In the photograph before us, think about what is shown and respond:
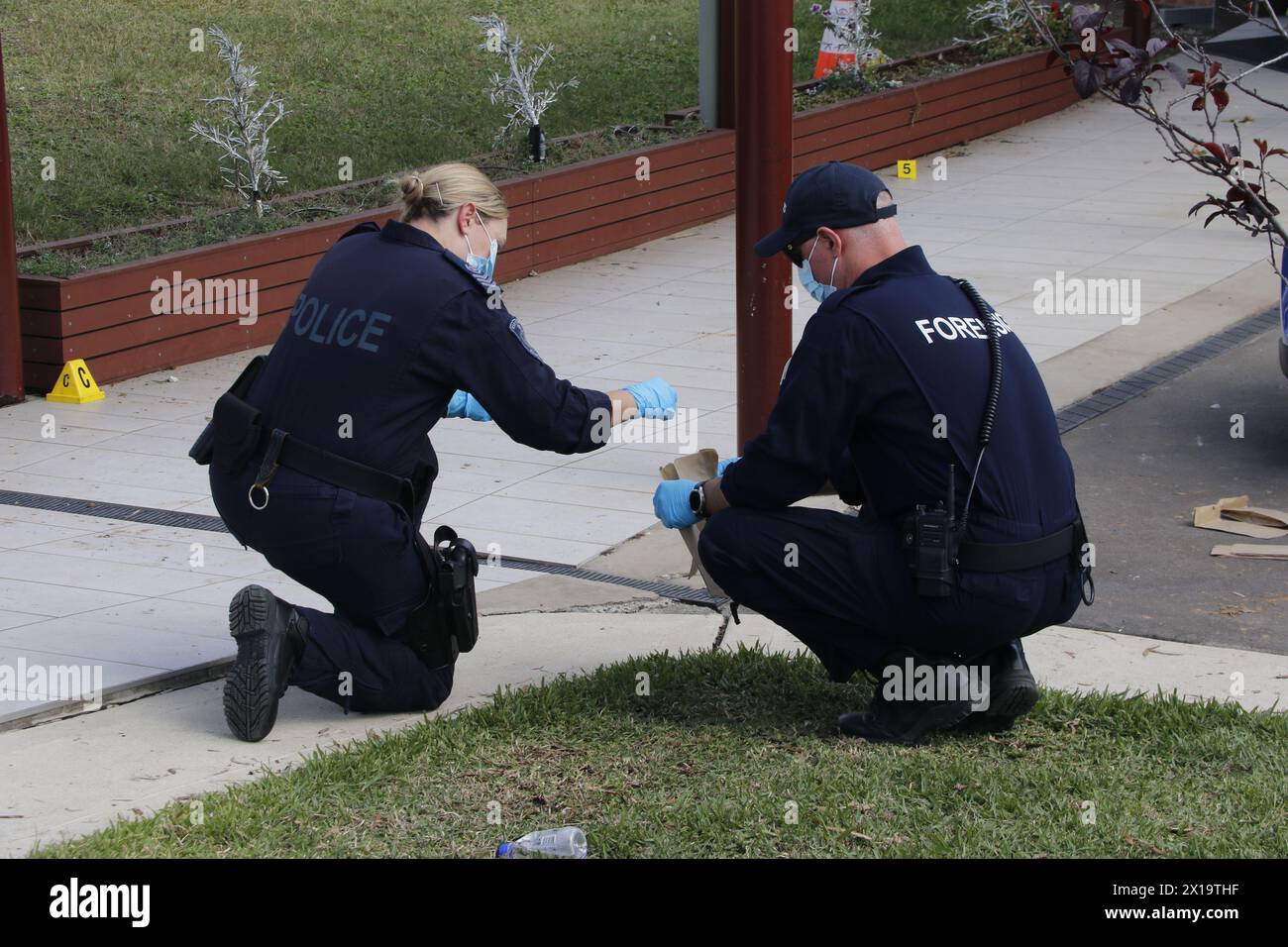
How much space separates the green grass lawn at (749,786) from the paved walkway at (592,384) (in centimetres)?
109

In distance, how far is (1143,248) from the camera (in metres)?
12.1

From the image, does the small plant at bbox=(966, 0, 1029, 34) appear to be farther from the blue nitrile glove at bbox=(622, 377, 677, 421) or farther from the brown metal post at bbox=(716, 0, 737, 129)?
the blue nitrile glove at bbox=(622, 377, 677, 421)

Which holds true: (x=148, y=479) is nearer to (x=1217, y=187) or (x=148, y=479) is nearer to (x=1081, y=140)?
(x=1217, y=187)

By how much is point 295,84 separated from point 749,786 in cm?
1121

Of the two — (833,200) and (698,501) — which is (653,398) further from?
(833,200)

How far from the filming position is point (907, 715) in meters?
4.60

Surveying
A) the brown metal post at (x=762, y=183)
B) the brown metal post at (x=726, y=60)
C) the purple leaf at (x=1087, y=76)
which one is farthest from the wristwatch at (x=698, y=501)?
the brown metal post at (x=726, y=60)

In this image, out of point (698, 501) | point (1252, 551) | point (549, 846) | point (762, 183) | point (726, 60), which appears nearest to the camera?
point (549, 846)

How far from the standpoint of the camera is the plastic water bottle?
395 cm

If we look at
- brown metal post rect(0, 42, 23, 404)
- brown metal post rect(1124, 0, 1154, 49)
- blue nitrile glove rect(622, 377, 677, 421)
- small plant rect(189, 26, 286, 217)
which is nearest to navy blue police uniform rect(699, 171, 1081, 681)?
blue nitrile glove rect(622, 377, 677, 421)

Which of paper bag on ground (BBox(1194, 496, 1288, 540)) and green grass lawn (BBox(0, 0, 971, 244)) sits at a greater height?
green grass lawn (BBox(0, 0, 971, 244))

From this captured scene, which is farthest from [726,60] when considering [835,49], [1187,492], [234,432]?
[234,432]

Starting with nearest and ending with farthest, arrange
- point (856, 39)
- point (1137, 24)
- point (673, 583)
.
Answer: point (673, 583) → point (856, 39) → point (1137, 24)

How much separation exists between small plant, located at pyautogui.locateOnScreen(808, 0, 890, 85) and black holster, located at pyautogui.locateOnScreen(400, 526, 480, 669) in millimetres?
11407
